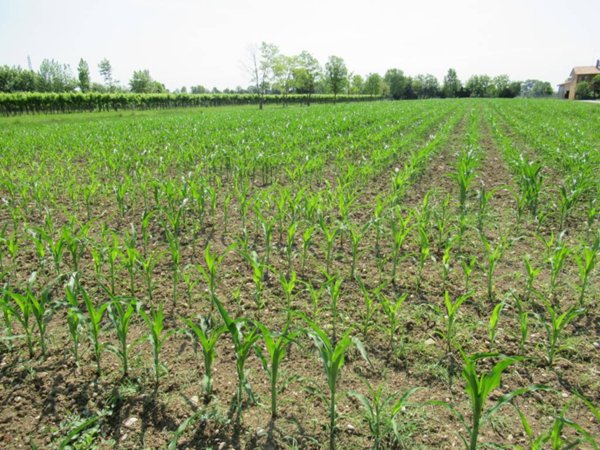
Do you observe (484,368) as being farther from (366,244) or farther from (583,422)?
(366,244)

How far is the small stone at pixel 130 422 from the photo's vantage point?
236cm

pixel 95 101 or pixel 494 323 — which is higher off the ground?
pixel 95 101

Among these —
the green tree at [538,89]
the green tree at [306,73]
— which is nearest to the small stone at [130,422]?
the green tree at [306,73]

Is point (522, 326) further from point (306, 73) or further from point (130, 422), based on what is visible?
point (306, 73)

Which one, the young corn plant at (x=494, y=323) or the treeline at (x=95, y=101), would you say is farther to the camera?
the treeline at (x=95, y=101)

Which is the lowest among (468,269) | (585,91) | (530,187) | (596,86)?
(468,269)

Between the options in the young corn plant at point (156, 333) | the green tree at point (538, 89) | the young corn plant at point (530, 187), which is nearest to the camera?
the young corn plant at point (156, 333)

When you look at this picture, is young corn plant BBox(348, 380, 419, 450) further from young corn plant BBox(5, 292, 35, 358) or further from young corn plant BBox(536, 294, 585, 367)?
young corn plant BBox(5, 292, 35, 358)

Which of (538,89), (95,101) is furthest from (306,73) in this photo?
(538,89)

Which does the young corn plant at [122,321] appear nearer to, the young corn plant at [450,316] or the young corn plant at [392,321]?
the young corn plant at [392,321]

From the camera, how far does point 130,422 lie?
7.80 feet

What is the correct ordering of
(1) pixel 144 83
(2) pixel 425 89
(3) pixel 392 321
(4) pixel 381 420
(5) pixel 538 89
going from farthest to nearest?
1. (5) pixel 538 89
2. (2) pixel 425 89
3. (1) pixel 144 83
4. (3) pixel 392 321
5. (4) pixel 381 420

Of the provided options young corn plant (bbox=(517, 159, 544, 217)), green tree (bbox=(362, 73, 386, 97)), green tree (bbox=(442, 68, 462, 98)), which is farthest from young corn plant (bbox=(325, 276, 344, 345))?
green tree (bbox=(442, 68, 462, 98))

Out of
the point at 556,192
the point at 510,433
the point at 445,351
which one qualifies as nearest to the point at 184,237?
the point at 445,351
